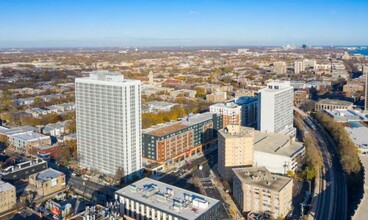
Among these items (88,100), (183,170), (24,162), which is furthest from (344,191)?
(24,162)

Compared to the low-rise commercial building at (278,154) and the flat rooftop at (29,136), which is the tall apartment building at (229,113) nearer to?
the low-rise commercial building at (278,154)

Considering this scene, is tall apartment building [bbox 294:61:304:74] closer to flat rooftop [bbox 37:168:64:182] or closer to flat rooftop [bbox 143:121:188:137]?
flat rooftop [bbox 143:121:188:137]

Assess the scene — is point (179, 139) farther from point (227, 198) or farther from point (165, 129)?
point (227, 198)

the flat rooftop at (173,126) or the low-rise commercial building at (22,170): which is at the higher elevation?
the flat rooftop at (173,126)

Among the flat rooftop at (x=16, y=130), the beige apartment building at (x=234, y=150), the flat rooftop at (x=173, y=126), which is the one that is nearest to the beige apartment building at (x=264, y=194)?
the beige apartment building at (x=234, y=150)

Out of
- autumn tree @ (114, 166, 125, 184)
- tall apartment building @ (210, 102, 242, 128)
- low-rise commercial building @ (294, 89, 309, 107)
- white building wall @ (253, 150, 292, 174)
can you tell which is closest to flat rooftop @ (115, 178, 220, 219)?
autumn tree @ (114, 166, 125, 184)

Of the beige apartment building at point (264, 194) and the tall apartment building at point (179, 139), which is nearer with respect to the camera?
the beige apartment building at point (264, 194)

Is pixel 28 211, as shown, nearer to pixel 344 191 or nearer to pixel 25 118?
pixel 344 191
